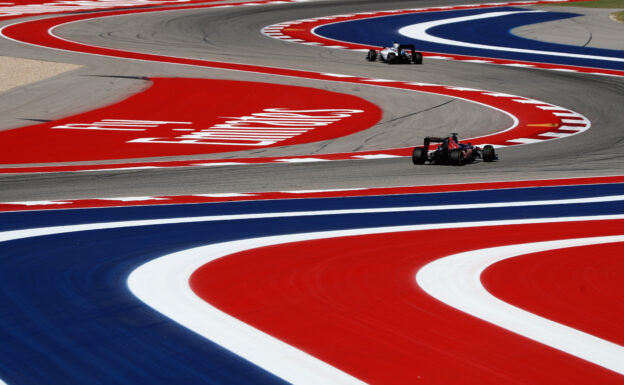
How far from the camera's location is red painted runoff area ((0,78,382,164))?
20375 mm

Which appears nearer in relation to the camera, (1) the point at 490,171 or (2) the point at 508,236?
(2) the point at 508,236

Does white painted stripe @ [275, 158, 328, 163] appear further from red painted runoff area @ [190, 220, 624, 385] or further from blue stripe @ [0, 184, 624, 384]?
red painted runoff area @ [190, 220, 624, 385]

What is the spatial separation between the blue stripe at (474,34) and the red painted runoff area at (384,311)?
23.8 meters

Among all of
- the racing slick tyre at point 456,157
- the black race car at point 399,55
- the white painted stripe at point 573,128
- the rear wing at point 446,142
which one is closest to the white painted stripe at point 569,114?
the white painted stripe at point 573,128

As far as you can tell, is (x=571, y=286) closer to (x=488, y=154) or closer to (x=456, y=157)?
(x=456, y=157)

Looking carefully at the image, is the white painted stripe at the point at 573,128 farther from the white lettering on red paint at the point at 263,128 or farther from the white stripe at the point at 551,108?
the white lettering on red paint at the point at 263,128

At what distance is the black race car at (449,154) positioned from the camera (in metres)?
18.2

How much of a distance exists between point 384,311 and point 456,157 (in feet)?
34.3

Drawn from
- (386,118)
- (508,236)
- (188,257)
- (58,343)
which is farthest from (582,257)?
(386,118)

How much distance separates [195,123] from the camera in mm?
23594

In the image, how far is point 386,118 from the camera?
79.4 ft

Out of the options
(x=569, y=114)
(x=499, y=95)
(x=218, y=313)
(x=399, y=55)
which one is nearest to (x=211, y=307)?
(x=218, y=313)

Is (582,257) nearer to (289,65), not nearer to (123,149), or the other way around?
(123,149)

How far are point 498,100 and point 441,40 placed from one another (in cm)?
1315
